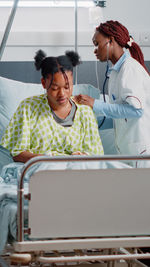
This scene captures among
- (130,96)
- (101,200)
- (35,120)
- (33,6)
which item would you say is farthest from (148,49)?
(101,200)

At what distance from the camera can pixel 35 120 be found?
2688 mm

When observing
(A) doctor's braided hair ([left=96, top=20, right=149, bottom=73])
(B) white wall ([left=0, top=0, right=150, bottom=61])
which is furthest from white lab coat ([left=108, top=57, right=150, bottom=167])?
(B) white wall ([left=0, top=0, right=150, bottom=61])

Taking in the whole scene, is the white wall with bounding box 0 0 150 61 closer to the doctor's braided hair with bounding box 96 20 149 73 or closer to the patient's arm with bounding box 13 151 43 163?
the doctor's braided hair with bounding box 96 20 149 73

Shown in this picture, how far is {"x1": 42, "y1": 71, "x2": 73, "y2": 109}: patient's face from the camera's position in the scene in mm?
2588

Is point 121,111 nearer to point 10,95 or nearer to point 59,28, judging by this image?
point 10,95

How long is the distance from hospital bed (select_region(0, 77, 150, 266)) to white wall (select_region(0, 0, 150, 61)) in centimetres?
182

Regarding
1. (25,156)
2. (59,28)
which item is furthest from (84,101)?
(59,28)

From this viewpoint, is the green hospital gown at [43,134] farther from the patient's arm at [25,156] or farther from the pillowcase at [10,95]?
the pillowcase at [10,95]

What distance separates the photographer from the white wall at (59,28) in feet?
11.9

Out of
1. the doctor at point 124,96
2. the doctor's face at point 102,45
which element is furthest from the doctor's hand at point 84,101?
the doctor's face at point 102,45

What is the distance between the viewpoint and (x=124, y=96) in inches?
108

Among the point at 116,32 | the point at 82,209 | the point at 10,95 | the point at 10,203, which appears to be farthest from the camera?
the point at 10,95

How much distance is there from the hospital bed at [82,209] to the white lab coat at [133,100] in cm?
69

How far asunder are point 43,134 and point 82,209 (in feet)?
2.54
